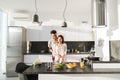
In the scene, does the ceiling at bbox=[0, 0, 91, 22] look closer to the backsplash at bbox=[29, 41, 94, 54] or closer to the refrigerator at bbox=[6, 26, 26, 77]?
the refrigerator at bbox=[6, 26, 26, 77]

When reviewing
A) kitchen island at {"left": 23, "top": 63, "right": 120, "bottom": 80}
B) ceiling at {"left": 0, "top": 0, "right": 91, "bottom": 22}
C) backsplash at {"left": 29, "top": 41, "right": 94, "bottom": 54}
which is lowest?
kitchen island at {"left": 23, "top": 63, "right": 120, "bottom": 80}

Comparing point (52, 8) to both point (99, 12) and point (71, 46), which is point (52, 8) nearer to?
point (71, 46)

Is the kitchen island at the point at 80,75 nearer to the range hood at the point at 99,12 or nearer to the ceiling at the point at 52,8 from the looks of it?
the range hood at the point at 99,12

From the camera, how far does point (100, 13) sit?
162 inches

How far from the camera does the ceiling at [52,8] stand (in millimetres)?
6535

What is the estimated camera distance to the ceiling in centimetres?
654

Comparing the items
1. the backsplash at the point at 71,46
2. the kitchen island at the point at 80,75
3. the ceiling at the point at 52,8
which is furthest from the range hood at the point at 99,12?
the backsplash at the point at 71,46

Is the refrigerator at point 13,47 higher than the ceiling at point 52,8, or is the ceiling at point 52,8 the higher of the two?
the ceiling at point 52,8

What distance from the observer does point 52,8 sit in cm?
735

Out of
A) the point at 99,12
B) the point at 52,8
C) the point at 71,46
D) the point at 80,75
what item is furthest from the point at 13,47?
the point at 80,75

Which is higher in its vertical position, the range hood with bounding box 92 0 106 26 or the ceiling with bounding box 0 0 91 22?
the ceiling with bounding box 0 0 91 22

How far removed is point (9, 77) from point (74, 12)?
11.9 feet

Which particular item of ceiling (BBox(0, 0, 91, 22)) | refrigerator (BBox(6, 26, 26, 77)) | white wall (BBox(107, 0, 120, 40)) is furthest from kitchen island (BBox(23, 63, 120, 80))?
refrigerator (BBox(6, 26, 26, 77))

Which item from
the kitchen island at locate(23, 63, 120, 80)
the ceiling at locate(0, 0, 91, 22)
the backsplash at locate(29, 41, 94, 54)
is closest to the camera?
the kitchen island at locate(23, 63, 120, 80)
